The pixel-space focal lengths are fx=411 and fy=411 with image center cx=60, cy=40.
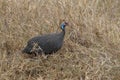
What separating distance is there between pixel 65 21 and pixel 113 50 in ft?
1.92

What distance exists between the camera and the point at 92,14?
4.47 meters

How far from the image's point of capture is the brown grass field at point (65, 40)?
12.5 feet

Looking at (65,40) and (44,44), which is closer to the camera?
(44,44)

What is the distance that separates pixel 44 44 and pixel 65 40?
368 millimetres

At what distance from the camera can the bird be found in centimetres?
389

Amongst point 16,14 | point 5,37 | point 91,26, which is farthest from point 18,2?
point 91,26

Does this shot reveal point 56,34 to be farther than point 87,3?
No

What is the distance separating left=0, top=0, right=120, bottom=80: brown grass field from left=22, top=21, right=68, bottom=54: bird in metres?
0.08

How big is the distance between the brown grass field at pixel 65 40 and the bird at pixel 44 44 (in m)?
0.08

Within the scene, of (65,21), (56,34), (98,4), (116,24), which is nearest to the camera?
(56,34)

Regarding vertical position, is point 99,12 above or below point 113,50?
above

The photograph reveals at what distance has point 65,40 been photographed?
13.8 ft

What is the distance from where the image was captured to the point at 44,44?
153 inches

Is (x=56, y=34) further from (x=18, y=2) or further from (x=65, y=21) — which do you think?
(x=18, y=2)
